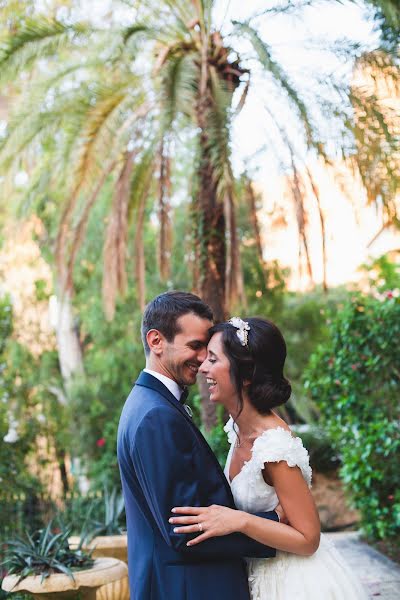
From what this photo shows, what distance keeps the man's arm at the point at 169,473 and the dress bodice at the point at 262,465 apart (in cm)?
Result: 27

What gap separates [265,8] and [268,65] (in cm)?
84

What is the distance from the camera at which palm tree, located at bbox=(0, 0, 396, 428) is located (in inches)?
335

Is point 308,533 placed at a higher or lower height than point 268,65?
lower

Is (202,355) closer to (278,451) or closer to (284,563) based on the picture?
(278,451)

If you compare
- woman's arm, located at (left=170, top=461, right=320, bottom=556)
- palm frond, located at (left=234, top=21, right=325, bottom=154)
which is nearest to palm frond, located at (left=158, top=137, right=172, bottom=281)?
palm frond, located at (left=234, top=21, right=325, bottom=154)

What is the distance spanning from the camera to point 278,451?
3.11 metres

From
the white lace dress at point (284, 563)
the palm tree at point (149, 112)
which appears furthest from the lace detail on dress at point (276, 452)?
the palm tree at point (149, 112)

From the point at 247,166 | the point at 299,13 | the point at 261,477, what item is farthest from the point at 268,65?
the point at 261,477

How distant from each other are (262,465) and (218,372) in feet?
1.37

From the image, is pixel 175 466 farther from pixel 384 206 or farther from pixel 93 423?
pixel 93 423

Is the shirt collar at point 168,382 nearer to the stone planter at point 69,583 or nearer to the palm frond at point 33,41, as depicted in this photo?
the stone planter at point 69,583

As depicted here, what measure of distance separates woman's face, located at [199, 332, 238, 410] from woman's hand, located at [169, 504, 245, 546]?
50 centimetres

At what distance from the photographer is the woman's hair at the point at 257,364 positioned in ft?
10.7

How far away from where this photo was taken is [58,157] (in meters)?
9.93
